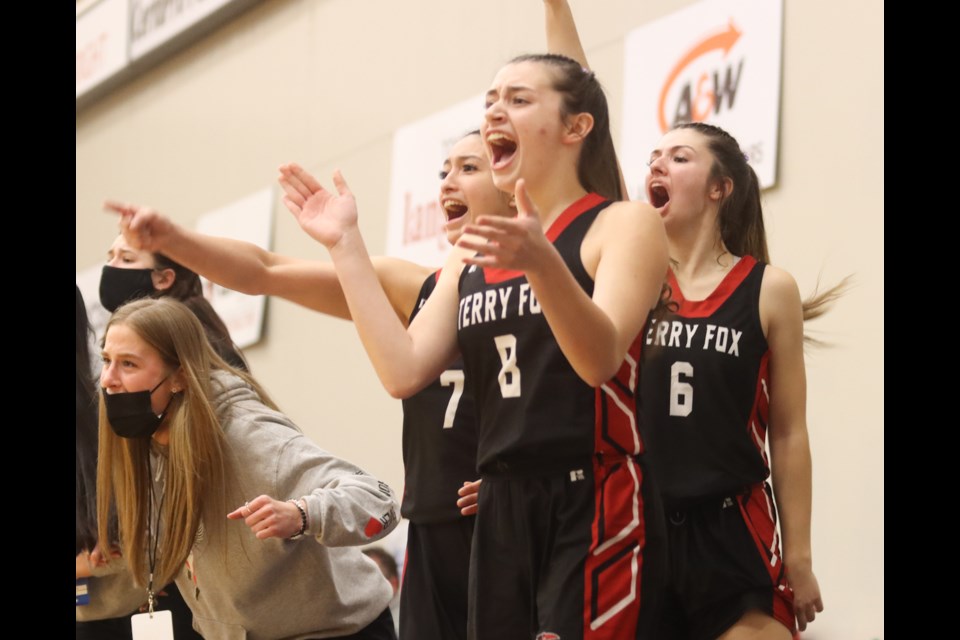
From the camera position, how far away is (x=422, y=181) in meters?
7.30

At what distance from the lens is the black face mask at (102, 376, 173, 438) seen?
11.6 feet

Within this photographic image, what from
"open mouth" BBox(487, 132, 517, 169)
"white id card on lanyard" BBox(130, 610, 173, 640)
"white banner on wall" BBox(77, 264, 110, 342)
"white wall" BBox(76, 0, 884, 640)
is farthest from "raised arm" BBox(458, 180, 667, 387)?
"white banner on wall" BBox(77, 264, 110, 342)

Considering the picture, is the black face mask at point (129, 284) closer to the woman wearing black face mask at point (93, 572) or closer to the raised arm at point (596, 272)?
the woman wearing black face mask at point (93, 572)

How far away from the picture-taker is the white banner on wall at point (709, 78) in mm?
5125

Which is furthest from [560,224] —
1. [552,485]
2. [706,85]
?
[706,85]

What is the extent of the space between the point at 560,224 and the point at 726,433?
753 mm

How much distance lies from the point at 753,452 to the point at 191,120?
7729 mm

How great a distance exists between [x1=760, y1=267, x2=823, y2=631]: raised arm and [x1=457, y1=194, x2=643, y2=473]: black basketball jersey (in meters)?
0.74

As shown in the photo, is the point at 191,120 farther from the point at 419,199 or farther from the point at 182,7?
the point at 419,199

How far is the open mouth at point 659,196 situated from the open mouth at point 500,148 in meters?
0.81

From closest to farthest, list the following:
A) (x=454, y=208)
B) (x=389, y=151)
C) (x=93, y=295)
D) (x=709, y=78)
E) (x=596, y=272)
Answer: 1. (x=596, y=272)
2. (x=454, y=208)
3. (x=709, y=78)
4. (x=389, y=151)
5. (x=93, y=295)

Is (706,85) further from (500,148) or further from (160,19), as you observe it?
(160,19)

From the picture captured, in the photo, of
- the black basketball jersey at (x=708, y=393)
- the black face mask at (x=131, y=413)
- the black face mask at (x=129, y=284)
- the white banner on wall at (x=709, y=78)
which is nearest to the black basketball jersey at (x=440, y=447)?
the black basketball jersey at (x=708, y=393)

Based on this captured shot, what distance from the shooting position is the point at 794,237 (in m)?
5.02
